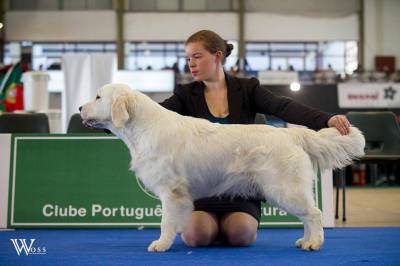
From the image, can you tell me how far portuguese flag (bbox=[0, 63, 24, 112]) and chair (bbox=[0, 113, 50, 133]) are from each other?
369cm

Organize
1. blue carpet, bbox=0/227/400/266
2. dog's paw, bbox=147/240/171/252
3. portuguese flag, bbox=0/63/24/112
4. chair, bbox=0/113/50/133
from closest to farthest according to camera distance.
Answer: blue carpet, bbox=0/227/400/266
dog's paw, bbox=147/240/171/252
chair, bbox=0/113/50/133
portuguese flag, bbox=0/63/24/112

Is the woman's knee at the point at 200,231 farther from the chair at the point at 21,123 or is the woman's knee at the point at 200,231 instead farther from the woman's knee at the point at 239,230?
the chair at the point at 21,123

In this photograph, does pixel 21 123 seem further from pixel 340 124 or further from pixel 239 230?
pixel 340 124

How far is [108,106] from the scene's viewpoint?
140 inches

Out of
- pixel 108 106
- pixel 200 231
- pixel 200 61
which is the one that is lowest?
pixel 200 231

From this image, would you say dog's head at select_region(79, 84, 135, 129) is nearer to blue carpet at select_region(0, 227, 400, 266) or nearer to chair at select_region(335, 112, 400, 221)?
blue carpet at select_region(0, 227, 400, 266)

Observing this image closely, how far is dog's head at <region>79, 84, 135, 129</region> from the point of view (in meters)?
3.49

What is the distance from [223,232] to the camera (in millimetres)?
4039

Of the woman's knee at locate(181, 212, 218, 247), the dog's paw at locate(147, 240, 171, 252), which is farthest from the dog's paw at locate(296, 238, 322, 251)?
the dog's paw at locate(147, 240, 171, 252)

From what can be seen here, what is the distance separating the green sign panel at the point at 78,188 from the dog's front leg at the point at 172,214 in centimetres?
144

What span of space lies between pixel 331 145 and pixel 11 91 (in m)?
8.17

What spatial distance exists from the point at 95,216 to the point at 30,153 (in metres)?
0.84

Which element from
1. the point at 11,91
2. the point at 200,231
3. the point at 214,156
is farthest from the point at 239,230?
the point at 11,91

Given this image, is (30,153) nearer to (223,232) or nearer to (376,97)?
(223,232)
